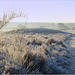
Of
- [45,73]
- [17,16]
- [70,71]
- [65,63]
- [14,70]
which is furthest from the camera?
[17,16]

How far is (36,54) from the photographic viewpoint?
571 cm

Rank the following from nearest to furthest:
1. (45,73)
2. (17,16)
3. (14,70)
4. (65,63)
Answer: (14,70), (45,73), (65,63), (17,16)

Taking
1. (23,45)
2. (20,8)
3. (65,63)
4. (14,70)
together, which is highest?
(20,8)

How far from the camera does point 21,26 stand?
233 inches

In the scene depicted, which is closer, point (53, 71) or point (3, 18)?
point (53, 71)

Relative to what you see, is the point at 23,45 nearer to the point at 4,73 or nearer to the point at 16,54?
the point at 16,54

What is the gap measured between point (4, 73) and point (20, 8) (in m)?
3.77

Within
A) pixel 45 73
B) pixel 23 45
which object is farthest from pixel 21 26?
pixel 45 73

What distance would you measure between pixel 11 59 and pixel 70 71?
2.44 metres

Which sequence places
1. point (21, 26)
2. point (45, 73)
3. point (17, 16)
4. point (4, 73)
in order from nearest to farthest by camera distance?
point (4, 73), point (45, 73), point (21, 26), point (17, 16)

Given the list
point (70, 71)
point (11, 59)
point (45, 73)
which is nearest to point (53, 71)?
point (45, 73)

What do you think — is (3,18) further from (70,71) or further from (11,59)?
(70,71)

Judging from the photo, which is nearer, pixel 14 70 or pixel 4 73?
pixel 4 73

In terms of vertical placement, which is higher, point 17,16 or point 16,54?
point 17,16
